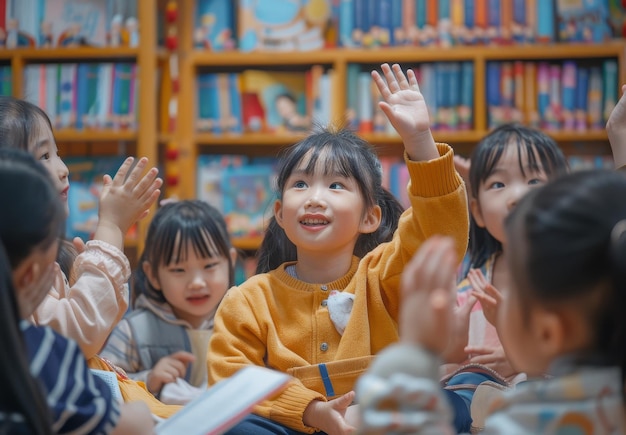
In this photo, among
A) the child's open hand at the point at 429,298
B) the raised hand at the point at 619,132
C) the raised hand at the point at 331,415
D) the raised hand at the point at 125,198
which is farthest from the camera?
the raised hand at the point at 619,132

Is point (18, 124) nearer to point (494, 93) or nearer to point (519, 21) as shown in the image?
point (494, 93)

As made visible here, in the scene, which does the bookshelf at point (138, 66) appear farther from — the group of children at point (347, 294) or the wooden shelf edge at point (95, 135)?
the group of children at point (347, 294)

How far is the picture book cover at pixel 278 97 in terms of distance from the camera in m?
3.62

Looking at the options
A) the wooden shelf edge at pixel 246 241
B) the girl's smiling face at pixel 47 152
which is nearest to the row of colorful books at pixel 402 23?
the wooden shelf edge at pixel 246 241

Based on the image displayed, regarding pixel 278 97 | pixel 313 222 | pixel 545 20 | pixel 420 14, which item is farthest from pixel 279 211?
pixel 545 20

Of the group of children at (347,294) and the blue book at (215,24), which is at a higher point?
the blue book at (215,24)

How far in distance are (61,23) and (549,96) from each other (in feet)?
6.68

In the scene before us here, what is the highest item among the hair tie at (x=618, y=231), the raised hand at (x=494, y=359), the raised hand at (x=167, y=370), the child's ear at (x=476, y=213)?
the hair tie at (x=618, y=231)

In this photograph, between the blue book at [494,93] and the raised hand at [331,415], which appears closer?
the raised hand at [331,415]

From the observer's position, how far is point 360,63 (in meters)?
3.59

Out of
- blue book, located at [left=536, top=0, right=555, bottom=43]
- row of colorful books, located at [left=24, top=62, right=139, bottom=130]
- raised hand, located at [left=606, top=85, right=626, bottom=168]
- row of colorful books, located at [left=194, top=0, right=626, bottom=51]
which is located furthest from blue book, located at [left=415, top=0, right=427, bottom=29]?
raised hand, located at [left=606, top=85, right=626, bottom=168]

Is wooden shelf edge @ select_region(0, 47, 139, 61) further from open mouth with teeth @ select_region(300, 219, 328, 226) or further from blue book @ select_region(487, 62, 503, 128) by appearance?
open mouth with teeth @ select_region(300, 219, 328, 226)

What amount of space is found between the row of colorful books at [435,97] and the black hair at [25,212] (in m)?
2.56

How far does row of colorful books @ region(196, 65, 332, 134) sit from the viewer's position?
143 inches
